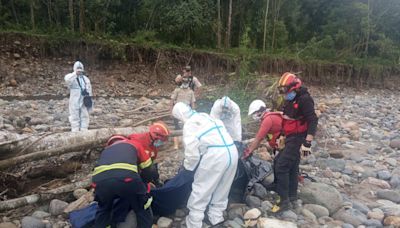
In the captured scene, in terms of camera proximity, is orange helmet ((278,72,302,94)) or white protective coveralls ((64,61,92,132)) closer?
orange helmet ((278,72,302,94))

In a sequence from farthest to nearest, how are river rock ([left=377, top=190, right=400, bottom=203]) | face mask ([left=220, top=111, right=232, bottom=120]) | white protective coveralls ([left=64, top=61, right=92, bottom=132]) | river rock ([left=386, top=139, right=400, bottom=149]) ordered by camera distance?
1. river rock ([left=386, top=139, right=400, bottom=149])
2. white protective coveralls ([left=64, top=61, right=92, bottom=132])
3. face mask ([left=220, top=111, right=232, bottom=120])
4. river rock ([left=377, top=190, right=400, bottom=203])

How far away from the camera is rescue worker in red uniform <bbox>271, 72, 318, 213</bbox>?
14.7 feet

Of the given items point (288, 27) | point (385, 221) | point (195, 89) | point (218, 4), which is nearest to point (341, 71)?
point (288, 27)

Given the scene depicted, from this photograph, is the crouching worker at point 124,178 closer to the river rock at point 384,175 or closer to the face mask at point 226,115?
the face mask at point 226,115

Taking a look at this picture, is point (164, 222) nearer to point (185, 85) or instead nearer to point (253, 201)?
point (253, 201)

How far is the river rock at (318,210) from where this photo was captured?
4.76 metres

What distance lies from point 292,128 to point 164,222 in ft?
6.23

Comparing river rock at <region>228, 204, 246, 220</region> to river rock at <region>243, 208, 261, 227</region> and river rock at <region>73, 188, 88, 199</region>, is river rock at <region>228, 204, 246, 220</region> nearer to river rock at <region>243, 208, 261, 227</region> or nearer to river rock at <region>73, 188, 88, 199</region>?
river rock at <region>243, 208, 261, 227</region>

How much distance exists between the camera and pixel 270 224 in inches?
166

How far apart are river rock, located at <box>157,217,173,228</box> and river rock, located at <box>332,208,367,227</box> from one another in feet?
6.96

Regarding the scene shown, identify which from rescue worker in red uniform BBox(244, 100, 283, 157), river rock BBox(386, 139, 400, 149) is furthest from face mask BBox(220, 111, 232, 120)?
river rock BBox(386, 139, 400, 149)

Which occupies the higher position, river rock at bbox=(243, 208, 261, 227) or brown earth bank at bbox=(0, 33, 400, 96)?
brown earth bank at bbox=(0, 33, 400, 96)

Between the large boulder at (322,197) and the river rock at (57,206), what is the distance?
10.0 feet

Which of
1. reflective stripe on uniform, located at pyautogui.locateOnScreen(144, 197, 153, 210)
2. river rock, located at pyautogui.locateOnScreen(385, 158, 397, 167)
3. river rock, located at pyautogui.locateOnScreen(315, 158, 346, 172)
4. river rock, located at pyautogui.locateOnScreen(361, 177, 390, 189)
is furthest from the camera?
river rock, located at pyautogui.locateOnScreen(385, 158, 397, 167)
